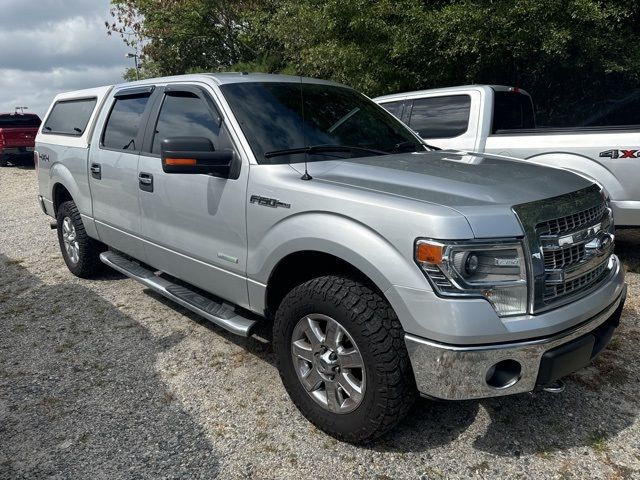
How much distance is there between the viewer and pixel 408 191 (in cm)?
244

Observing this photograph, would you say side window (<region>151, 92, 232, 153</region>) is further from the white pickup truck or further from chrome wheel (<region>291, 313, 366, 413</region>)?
the white pickup truck

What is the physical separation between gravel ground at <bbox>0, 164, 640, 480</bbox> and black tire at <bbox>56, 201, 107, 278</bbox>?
1097mm

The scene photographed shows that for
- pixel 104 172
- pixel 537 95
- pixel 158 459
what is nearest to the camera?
pixel 158 459

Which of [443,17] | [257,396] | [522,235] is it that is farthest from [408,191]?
[443,17]

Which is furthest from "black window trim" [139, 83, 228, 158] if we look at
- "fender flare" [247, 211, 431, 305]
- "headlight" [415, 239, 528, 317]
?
"headlight" [415, 239, 528, 317]

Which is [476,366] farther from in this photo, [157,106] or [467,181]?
[157,106]

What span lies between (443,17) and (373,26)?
133cm

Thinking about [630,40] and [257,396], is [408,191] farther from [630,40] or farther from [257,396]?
[630,40]

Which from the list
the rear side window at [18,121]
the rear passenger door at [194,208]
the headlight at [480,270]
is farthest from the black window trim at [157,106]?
the rear side window at [18,121]

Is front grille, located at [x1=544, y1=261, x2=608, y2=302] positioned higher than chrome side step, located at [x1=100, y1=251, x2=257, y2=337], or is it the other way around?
front grille, located at [x1=544, y1=261, x2=608, y2=302]

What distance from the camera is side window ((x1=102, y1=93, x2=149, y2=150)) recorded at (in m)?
4.07

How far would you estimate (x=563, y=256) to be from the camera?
236 cm

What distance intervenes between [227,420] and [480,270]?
1666mm

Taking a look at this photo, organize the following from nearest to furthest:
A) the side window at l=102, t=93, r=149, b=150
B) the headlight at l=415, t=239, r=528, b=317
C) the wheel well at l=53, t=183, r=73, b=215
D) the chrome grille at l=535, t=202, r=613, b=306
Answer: the headlight at l=415, t=239, r=528, b=317
the chrome grille at l=535, t=202, r=613, b=306
the side window at l=102, t=93, r=149, b=150
the wheel well at l=53, t=183, r=73, b=215
